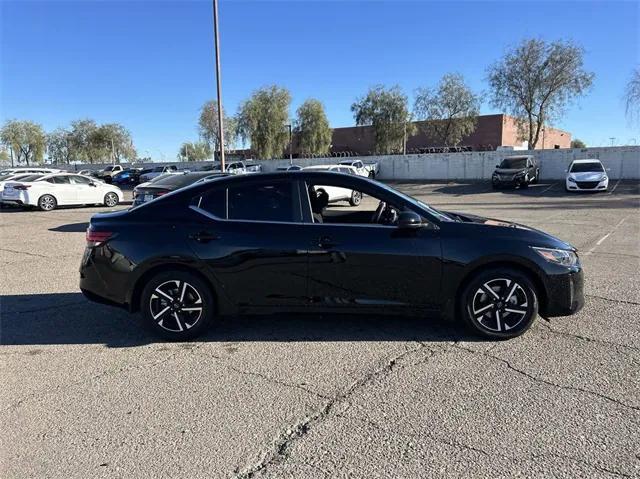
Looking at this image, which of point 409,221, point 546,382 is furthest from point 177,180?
point 546,382

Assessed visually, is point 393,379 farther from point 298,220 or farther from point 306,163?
point 306,163

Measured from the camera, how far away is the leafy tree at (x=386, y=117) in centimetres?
5469

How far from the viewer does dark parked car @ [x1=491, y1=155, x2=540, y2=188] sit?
27.2 meters

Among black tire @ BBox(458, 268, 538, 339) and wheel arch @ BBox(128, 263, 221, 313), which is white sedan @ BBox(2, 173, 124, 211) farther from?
black tire @ BBox(458, 268, 538, 339)

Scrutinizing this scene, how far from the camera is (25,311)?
5.57 meters

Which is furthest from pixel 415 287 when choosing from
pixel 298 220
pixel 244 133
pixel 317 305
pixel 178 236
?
pixel 244 133

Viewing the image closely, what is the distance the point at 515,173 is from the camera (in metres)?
27.1

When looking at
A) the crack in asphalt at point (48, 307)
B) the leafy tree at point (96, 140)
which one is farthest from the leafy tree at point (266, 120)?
the crack in asphalt at point (48, 307)

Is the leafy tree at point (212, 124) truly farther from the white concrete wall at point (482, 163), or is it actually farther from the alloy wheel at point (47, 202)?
the alloy wheel at point (47, 202)

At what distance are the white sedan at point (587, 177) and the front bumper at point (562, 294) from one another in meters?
22.4

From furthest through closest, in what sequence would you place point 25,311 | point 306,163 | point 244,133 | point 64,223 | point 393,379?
point 244,133 < point 306,163 < point 64,223 < point 25,311 < point 393,379

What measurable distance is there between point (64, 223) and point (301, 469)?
555 inches

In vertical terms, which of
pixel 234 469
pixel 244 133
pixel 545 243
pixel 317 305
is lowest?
pixel 234 469

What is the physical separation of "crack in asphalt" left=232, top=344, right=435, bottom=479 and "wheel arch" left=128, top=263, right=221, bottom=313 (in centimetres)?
166
